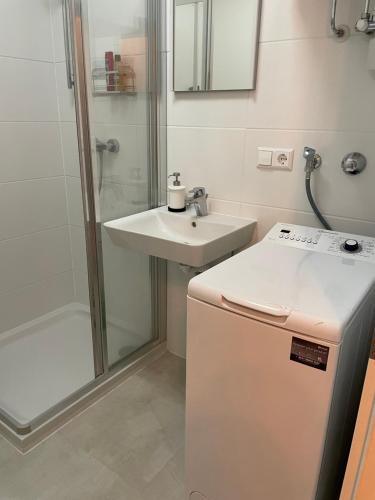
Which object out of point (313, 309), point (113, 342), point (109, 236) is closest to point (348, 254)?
point (313, 309)

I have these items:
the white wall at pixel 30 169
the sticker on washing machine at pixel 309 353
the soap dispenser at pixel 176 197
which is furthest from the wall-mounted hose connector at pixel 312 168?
the white wall at pixel 30 169

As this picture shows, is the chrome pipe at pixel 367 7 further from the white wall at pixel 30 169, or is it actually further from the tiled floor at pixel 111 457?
the tiled floor at pixel 111 457

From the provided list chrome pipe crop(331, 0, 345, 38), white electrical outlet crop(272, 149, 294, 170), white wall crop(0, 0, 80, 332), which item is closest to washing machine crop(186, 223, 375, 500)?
white electrical outlet crop(272, 149, 294, 170)

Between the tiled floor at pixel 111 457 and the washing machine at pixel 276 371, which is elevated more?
the washing machine at pixel 276 371

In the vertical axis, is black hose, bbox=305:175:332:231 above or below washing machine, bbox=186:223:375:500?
above

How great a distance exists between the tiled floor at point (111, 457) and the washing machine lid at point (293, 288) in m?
0.88

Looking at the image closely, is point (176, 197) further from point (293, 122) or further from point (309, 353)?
point (309, 353)

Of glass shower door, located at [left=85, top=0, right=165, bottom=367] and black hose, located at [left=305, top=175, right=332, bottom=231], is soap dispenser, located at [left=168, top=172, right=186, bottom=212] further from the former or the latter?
black hose, located at [left=305, top=175, right=332, bottom=231]

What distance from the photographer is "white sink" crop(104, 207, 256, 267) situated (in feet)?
4.83

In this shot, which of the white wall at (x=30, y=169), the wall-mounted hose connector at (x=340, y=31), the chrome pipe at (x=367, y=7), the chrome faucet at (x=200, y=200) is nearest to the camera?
the chrome pipe at (x=367, y=7)

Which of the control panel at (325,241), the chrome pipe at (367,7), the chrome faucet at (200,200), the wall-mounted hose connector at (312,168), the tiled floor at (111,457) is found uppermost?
the chrome pipe at (367,7)

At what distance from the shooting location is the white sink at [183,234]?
1.47 meters

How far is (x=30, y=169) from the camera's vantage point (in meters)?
2.14

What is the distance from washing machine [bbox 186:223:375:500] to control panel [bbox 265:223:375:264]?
1 centimetres
